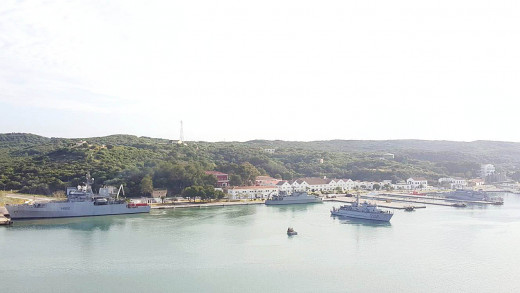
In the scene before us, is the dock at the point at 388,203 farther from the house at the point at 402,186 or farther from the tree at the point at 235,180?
the house at the point at 402,186

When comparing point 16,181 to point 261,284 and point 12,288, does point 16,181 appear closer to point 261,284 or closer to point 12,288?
point 12,288

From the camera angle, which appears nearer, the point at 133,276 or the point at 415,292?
the point at 415,292

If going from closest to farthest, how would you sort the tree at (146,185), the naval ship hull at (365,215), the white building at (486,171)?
the naval ship hull at (365,215) < the tree at (146,185) < the white building at (486,171)

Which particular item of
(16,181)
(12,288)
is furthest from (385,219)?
(16,181)

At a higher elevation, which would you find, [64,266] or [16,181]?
[16,181]

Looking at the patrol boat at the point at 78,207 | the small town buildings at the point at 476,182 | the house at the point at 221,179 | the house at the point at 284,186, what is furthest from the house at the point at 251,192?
the small town buildings at the point at 476,182

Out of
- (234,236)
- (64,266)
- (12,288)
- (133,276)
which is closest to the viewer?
(12,288)

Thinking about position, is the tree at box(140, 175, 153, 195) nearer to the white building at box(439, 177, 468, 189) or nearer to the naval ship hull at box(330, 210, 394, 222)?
the naval ship hull at box(330, 210, 394, 222)
